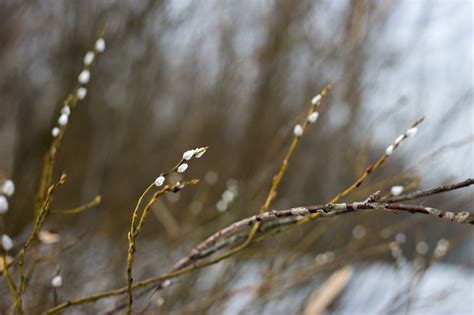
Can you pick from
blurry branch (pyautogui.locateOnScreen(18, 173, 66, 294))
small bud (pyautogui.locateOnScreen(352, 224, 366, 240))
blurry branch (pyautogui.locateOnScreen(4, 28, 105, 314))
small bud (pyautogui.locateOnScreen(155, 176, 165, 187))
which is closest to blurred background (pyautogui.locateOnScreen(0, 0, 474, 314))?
small bud (pyautogui.locateOnScreen(352, 224, 366, 240))

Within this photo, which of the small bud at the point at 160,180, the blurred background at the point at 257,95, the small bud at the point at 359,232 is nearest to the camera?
the small bud at the point at 160,180

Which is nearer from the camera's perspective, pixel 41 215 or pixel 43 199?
pixel 41 215

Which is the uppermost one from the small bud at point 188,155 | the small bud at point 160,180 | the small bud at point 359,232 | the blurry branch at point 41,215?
the small bud at point 359,232

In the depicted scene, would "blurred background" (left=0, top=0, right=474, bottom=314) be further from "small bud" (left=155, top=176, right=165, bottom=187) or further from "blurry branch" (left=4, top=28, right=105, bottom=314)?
"small bud" (left=155, top=176, right=165, bottom=187)

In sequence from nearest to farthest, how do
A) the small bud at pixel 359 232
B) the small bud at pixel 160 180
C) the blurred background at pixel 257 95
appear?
the small bud at pixel 160 180, the small bud at pixel 359 232, the blurred background at pixel 257 95

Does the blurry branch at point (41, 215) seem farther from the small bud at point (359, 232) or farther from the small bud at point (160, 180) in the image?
the small bud at point (359, 232)

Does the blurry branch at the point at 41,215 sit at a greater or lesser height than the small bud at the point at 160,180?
greater

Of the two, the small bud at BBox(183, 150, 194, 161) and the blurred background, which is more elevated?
the blurred background

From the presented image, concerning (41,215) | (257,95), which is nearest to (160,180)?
(41,215)

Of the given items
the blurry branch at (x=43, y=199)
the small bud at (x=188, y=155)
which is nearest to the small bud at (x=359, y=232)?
the blurry branch at (x=43, y=199)

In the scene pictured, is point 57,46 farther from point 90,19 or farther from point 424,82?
point 424,82

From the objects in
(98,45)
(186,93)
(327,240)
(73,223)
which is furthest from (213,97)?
(98,45)

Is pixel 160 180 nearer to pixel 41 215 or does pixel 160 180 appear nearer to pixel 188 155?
pixel 188 155
